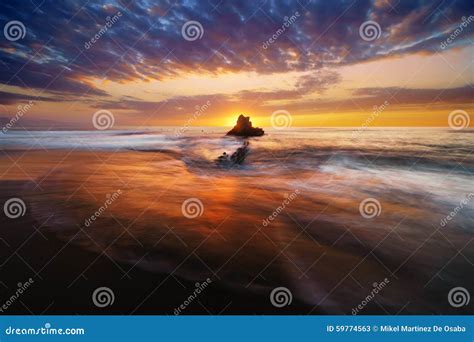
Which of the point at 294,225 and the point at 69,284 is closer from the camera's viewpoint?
the point at 69,284

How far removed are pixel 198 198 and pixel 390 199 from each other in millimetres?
5005

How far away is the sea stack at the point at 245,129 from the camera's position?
29.5 m

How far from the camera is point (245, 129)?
29750 mm

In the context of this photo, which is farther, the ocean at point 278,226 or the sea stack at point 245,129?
the sea stack at point 245,129

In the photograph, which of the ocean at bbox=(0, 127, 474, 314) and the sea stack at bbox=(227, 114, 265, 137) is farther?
the sea stack at bbox=(227, 114, 265, 137)

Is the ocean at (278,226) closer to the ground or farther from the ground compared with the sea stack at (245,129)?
closer to the ground

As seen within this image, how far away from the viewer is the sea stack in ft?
96.8

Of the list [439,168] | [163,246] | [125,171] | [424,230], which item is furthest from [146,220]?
[439,168]

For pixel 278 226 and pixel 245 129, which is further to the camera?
pixel 245 129

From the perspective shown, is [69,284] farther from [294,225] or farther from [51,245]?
[294,225]

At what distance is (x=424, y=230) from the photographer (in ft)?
21.5

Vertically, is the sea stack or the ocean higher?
the sea stack

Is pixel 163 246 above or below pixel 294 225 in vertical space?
below

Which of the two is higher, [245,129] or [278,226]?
[245,129]
